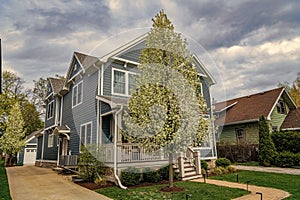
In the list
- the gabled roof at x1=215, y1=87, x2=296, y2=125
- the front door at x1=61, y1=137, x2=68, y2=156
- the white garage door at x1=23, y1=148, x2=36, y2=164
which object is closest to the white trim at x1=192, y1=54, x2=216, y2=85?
the gabled roof at x1=215, y1=87, x2=296, y2=125

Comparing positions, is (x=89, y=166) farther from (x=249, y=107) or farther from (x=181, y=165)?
(x=249, y=107)

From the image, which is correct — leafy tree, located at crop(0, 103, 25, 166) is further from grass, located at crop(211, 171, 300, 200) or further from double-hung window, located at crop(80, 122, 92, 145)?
grass, located at crop(211, 171, 300, 200)

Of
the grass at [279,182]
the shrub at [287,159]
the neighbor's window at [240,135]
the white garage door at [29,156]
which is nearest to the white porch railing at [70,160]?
the grass at [279,182]

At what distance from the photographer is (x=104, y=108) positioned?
11.3 metres

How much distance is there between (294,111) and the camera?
20031 mm

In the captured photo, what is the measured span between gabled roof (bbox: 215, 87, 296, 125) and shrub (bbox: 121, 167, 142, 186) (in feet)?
41.7

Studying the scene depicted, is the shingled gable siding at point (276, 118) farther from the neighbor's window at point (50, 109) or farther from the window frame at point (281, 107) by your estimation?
the neighbor's window at point (50, 109)

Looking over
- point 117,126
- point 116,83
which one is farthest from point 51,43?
point 117,126

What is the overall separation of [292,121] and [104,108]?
53.0 ft

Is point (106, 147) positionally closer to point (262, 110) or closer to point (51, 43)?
point (51, 43)

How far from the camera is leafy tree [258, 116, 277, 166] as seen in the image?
1480 centimetres

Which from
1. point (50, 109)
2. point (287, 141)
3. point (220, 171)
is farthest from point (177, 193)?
point (50, 109)

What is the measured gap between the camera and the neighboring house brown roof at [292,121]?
703 inches

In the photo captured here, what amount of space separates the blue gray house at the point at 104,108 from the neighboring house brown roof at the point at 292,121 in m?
7.82
